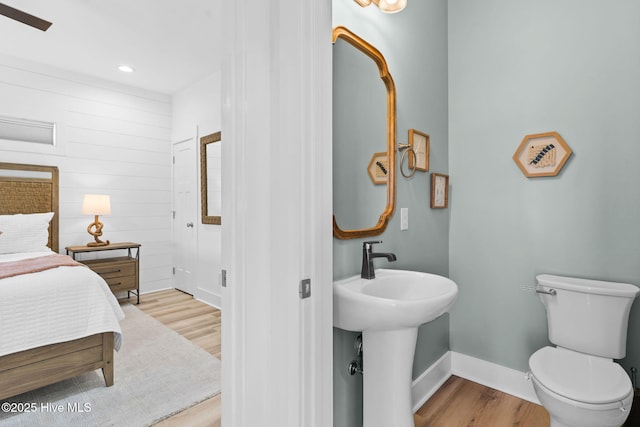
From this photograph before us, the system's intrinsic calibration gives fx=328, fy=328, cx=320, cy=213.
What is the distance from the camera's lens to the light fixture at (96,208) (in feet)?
12.0

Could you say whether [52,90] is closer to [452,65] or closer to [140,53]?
[140,53]

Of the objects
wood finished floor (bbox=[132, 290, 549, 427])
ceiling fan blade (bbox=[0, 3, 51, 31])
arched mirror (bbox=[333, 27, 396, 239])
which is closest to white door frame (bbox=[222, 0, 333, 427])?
arched mirror (bbox=[333, 27, 396, 239])

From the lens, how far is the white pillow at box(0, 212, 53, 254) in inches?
119

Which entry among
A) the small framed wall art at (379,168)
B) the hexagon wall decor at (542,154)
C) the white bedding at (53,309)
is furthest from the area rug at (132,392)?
the hexagon wall decor at (542,154)

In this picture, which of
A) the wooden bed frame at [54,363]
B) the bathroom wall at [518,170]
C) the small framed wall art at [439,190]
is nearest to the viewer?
the bathroom wall at [518,170]

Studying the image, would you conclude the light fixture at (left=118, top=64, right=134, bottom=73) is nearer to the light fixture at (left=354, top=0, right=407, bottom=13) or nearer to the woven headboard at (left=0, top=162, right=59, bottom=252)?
the woven headboard at (left=0, top=162, right=59, bottom=252)

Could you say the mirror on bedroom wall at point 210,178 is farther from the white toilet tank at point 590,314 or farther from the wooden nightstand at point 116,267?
the white toilet tank at point 590,314

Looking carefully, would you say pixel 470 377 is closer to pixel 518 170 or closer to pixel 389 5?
pixel 518 170

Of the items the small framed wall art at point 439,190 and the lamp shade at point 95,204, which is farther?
the lamp shade at point 95,204

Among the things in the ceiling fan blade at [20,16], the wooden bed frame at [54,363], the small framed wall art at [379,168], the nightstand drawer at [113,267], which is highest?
the ceiling fan blade at [20,16]

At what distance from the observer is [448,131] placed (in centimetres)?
226

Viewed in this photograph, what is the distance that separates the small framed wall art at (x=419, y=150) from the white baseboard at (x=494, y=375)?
131cm

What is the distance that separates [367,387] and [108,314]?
1.68m

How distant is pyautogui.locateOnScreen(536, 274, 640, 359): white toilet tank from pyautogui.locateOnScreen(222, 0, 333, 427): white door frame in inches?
52.5
